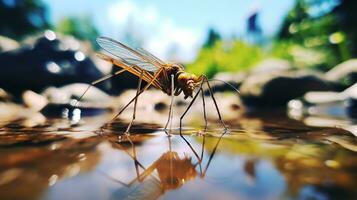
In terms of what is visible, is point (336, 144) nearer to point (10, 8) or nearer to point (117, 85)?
point (117, 85)

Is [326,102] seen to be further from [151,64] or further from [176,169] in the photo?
[176,169]

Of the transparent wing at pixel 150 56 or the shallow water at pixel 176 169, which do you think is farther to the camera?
the transparent wing at pixel 150 56

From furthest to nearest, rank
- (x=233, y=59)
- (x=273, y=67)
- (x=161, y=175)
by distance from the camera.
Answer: (x=233, y=59), (x=273, y=67), (x=161, y=175)

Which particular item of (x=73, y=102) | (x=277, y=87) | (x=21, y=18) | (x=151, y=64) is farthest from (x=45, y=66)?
(x=21, y=18)

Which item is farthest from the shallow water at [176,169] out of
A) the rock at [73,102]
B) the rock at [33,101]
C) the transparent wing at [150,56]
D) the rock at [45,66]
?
the rock at [45,66]

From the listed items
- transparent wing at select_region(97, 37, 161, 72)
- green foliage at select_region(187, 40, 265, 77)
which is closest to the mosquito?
transparent wing at select_region(97, 37, 161, 72)

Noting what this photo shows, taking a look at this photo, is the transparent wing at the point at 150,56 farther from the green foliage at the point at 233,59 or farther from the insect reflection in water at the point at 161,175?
the green foliage at the point at 233,59

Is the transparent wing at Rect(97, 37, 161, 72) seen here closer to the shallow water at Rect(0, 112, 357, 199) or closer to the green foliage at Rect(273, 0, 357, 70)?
the shallow water at Rect(0, 112, 357, 199)
